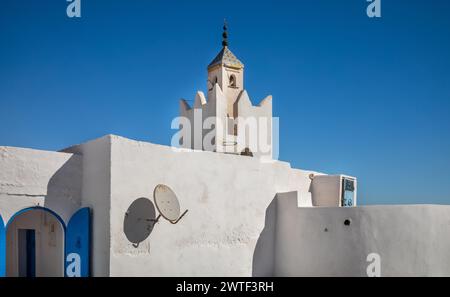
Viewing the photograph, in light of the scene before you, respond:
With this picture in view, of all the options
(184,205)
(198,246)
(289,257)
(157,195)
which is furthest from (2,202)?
(289,257)

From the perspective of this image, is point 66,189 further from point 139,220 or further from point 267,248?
point 267,248

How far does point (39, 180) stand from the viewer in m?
8.71

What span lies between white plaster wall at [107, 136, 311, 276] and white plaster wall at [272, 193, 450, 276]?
1223mm

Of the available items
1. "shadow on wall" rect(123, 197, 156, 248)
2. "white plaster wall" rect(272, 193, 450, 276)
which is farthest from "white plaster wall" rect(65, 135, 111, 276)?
"white plaster wall" rect(272, 193, 450, 276)

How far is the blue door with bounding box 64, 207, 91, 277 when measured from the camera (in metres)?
8.86

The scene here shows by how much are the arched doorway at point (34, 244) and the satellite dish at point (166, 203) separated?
3291 mm

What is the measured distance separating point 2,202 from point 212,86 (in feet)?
34.9

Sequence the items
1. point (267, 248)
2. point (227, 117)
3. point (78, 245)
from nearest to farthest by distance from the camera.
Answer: point (78, 245), point (267, 248), point (227, 117)

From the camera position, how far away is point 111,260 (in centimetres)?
847

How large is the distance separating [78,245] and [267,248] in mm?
6027

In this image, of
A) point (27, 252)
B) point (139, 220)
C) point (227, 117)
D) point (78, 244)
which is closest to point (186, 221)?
point (139, 220)
